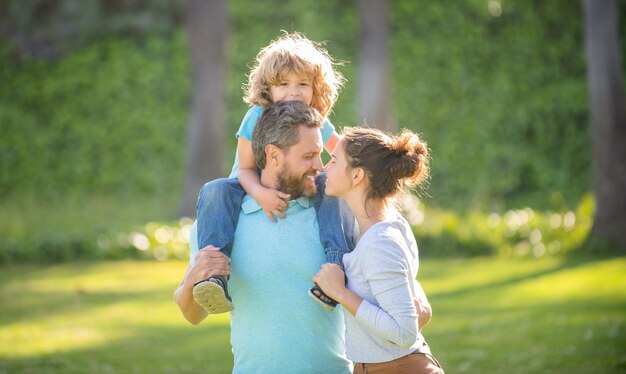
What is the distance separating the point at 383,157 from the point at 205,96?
906 centimetres

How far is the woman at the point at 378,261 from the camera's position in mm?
2688

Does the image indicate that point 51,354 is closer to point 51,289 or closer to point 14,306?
point 14,306

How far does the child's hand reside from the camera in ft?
9.61

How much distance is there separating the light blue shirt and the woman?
0.10 m

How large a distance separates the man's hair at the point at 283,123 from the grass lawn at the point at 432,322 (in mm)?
3213

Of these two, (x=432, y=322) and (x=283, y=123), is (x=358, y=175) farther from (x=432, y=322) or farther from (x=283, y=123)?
(x=432, y=322)

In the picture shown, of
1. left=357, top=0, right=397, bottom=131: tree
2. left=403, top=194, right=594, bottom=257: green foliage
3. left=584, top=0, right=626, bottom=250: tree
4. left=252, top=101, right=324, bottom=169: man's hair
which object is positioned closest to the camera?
left=252, top=101, right=324, bottom=169: man's hair

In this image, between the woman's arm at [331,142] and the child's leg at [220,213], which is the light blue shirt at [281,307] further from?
the woman's arm at [331,142]

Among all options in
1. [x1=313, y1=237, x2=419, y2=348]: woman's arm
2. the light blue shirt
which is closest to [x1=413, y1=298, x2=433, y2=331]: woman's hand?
[x1=313, y1=237, x2=419, y2=348]: woman's arm

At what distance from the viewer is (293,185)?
9.82 feet

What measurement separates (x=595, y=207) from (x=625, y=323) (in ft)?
9.27

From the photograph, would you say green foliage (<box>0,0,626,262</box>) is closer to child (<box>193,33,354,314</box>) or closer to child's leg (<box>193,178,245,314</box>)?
→ child (<box>193,33,354,314</box>)

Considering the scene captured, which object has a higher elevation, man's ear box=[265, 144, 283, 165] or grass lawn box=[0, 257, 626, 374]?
grass lawn box=[0, 257, 626, 374]

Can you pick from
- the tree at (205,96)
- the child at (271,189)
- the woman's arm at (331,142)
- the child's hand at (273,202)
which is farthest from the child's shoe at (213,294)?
the tree at (205,96)
